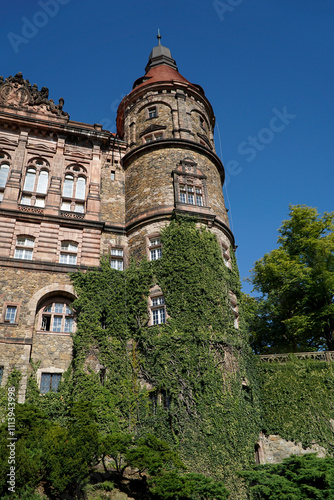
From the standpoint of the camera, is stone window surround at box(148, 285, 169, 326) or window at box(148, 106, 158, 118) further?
window at box(148, 106, 158, 118)

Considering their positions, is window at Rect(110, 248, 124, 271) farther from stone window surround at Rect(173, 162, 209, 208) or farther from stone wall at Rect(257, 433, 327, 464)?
stone wall at Rect(257, 433, 327, 464)

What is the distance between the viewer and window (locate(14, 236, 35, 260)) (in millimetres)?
23312

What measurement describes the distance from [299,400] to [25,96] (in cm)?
2546

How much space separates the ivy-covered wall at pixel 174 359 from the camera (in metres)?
18.4

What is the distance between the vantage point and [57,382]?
20.4m

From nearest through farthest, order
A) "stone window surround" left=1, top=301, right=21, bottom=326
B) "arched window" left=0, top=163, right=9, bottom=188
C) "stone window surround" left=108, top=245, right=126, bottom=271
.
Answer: "stone window surround" left=1, top=301, right=21, bottom=326
"stone window surround" left=108, top=245, right=126, bottom=271
"arched window" left=0, top=163, right=9, bottom=188

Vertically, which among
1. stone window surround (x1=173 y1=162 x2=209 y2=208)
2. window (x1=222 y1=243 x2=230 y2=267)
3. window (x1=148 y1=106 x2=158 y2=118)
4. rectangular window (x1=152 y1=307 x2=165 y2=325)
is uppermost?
window (x1=148 y1=106 x2=158 y2=118)

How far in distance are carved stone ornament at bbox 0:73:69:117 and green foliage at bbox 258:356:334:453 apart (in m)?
21.4

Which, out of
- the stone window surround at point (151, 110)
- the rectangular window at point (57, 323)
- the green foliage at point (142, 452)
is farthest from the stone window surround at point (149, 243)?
the green foliage at point (142, 452)

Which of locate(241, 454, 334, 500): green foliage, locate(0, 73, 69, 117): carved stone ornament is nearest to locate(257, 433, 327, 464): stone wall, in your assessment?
locate(241, 454, 334, 500): green foliage

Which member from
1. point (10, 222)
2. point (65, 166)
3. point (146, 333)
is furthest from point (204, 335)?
point (65, 166)

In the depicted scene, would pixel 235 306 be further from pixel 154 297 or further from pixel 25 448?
pixel 25 448

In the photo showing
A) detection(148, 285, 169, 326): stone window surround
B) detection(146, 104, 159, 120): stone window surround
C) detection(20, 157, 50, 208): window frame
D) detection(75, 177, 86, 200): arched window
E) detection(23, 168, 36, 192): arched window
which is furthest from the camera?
detection(146, 104, 159, 120): stone window surround

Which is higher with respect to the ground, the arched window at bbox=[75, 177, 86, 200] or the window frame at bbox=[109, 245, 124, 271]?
the arched window at bbox=[75, 177, 86, 200]
